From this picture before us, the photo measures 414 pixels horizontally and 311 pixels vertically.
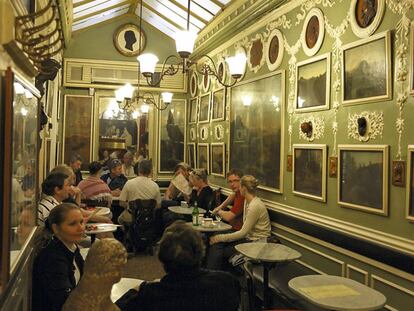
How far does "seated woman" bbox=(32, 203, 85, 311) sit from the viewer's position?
8.24ft

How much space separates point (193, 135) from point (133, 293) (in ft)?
25.9

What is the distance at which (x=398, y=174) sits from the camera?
3623 millimetres

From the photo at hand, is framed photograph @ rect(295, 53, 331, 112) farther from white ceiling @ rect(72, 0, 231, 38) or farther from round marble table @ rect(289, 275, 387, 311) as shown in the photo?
white ceiling @ rect(72, 0, 231, 38)

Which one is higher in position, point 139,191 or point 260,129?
point 260,129

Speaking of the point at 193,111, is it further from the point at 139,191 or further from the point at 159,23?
the point at 139,191

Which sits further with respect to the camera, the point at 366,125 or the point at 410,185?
the point at 366,125

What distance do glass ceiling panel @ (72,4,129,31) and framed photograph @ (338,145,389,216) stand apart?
7.48 m

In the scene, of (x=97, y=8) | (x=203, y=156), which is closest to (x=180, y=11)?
(x=97, y=8)

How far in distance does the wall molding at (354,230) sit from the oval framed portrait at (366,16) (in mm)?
1860

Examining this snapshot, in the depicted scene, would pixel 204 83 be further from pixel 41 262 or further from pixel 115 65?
pixel 41 262

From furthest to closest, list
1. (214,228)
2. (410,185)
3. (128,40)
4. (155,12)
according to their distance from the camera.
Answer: (128,40)
(155,12)
(214,228)
(410,185)

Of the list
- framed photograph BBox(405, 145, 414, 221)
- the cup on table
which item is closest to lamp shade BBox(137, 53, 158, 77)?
the cup on table

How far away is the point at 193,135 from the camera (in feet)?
33.8

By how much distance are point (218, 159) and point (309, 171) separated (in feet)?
11.5
